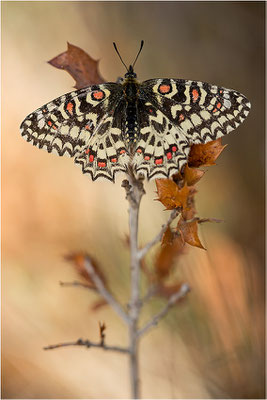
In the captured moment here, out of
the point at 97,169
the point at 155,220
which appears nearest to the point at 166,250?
the point at 97,169

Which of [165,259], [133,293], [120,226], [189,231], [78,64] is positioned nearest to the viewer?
[189,231]

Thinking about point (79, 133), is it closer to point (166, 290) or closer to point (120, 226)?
point (166, 290)

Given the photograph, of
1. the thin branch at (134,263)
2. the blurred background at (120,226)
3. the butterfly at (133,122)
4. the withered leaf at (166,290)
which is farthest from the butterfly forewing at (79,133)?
the blurred background at (120,226)

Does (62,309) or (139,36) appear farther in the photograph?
(139,36)

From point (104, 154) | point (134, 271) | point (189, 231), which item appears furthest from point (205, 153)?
point (134, 271)

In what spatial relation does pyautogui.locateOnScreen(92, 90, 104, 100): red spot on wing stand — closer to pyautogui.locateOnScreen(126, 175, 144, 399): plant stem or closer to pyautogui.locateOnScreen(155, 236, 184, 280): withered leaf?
pyautogui.locateOnScreen(126, 175, 144, 399): plant stem

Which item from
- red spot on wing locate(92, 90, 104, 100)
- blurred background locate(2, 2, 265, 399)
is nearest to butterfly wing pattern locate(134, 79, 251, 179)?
red spot on wing locate(92, 90, 104, 100)

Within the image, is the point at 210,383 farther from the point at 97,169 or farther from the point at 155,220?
the point at 97,169
